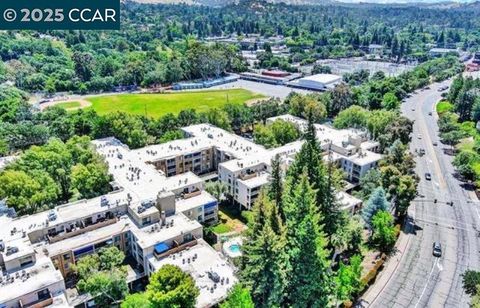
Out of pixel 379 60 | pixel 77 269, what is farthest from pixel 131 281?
pixel 379 60

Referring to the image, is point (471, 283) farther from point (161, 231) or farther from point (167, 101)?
point (167, 101)

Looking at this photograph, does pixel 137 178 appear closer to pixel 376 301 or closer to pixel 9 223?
pixel 9 223

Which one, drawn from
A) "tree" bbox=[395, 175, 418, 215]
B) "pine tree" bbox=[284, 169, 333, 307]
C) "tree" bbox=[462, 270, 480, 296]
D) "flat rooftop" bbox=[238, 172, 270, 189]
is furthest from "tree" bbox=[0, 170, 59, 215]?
"tree" bbox=[462, 270, 480, 296]

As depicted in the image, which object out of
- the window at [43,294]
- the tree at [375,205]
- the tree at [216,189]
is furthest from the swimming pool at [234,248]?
the window at [43,294]

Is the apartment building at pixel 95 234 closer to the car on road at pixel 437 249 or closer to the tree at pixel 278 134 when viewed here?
the tree at pixel 278 134

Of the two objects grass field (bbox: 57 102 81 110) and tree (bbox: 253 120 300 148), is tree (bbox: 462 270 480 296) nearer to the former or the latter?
tree (bbox: 253 120 300 148)

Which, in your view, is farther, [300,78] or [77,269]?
[300,78]
